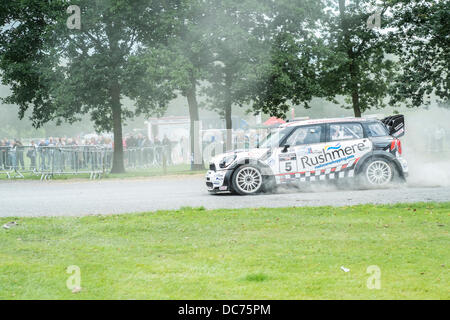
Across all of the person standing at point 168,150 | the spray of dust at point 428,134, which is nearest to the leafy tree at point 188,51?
the person standing at point 168,150

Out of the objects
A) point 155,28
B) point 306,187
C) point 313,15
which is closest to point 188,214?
point 306,187

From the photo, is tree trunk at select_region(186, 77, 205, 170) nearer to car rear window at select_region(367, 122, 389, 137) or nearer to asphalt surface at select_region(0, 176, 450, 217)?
asphalt surface at select_region(0, 176, 450, 217)

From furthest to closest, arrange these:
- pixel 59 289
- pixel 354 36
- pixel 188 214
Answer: pixel 354 36
pixel 188 214
pixel 59 289

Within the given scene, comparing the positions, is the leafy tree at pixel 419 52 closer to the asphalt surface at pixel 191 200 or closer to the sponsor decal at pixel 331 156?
the asphalt surface at pixel 191 200

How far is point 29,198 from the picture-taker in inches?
593

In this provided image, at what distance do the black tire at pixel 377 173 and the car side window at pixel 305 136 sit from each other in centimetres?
124

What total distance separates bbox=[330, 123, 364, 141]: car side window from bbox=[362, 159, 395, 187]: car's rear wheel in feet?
2.30

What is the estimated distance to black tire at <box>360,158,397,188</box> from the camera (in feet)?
45.8

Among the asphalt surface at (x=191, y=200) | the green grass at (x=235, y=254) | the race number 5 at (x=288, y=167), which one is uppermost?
the race number 5 at (x=288, y=167)

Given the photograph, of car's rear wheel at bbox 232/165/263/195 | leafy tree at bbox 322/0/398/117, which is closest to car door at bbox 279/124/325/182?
car's rear wheel at bbox 232/165/263/195

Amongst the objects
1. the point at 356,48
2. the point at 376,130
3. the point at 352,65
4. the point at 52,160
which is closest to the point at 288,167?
the point at 376,130

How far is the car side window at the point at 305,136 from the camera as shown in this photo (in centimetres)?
1421
